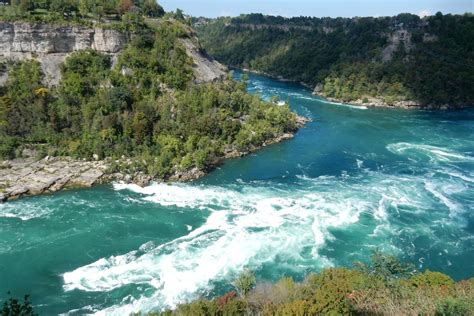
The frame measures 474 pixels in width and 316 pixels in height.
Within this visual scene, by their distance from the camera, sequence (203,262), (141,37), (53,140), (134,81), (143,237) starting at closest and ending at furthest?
(203,262) → (143,237) → (53,140) → (134,81) → (141,37)

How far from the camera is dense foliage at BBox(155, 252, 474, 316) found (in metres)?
18.8

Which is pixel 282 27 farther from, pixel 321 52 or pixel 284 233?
pixel 284 233

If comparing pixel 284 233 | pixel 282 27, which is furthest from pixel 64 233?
pixel 282 27

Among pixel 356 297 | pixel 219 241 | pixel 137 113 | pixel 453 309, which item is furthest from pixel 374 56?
pixel 453 309

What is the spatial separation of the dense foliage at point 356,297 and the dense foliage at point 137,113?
80.0ft

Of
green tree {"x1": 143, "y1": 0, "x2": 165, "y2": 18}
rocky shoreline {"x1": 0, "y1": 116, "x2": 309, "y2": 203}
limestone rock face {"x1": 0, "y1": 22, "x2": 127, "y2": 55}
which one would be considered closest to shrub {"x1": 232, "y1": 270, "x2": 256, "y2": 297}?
rocky shoreline {"x1": 0, "y1": 116, "x2": 309, "y2": 203}

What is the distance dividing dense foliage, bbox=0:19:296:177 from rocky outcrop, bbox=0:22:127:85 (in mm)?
1342

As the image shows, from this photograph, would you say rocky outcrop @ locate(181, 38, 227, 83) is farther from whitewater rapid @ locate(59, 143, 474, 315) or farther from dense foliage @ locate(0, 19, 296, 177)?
whitewater rapid @ locate(59, 143, 474, 315)

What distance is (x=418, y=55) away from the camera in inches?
3944

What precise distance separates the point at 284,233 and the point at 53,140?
1164 inches

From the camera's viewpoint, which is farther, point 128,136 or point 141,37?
point 141,37

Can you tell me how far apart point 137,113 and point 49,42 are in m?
17.8

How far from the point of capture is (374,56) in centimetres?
10769

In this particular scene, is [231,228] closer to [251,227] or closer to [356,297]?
[251,227]
